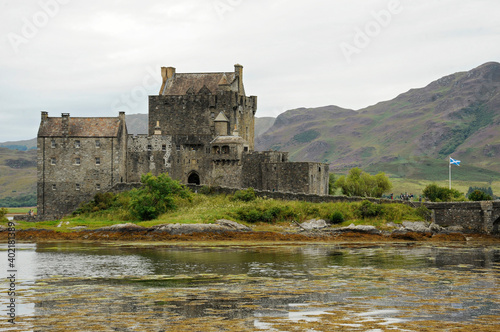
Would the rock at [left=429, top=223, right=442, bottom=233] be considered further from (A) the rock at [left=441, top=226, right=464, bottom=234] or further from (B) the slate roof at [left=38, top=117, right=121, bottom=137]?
(B) the slate roof at [left=38, top=117, right=121, bottom=137]

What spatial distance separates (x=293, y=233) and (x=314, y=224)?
2421 mm

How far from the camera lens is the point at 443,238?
5672 centimetres

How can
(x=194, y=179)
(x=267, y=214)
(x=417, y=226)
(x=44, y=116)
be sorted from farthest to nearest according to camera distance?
(x=194, y=179) → (x=44, y=116) → (x=267, y=214) → (x=417, y=226)

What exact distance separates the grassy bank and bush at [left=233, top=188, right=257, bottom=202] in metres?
0.49

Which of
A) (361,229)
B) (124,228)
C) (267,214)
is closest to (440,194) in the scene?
(361,229)

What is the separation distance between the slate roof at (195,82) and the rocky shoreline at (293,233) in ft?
70.9

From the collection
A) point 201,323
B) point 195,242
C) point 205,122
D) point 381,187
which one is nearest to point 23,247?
point 195,242

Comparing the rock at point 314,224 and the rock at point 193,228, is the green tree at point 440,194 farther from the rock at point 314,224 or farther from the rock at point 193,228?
the rock at point 193,228

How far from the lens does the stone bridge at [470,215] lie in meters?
56.2

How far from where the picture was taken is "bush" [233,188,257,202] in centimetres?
6372

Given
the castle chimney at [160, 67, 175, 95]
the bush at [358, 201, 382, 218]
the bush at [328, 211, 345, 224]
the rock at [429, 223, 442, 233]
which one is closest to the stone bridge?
the rock at [429, 223, 442, 233]

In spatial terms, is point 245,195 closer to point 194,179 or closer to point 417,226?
point 194,179

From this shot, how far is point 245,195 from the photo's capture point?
63.8m

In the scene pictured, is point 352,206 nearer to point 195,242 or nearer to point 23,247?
point 195,242
